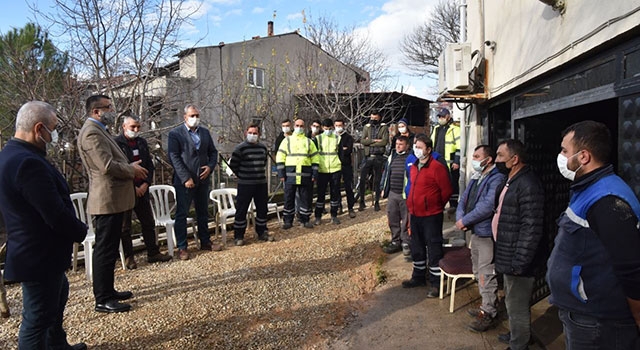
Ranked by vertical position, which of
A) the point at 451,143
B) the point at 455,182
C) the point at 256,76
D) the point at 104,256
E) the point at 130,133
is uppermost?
the point at 256,76

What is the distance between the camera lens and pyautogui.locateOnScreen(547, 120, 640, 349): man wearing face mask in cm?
180

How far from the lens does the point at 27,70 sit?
658 cm

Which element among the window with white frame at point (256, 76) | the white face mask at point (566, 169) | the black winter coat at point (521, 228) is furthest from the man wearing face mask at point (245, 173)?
the window with white frame at point (256, 76)

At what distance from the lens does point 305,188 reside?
7.66m

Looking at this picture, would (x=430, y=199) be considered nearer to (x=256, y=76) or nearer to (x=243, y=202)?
(x=243, y=202)

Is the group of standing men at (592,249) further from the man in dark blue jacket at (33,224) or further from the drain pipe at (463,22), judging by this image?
the drain pipe at (463,22)

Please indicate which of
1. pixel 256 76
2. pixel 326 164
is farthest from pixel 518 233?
pixel 256 76

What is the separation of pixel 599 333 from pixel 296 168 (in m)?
5.83

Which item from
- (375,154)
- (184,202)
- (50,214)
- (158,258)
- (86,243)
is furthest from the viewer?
(375,154)

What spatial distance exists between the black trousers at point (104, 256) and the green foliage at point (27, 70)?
3656 mm

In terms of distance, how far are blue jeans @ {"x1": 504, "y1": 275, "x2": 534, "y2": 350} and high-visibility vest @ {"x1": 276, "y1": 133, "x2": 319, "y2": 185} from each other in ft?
15.6

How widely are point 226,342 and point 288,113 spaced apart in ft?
35.6

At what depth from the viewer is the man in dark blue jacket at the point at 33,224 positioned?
8.73 feet

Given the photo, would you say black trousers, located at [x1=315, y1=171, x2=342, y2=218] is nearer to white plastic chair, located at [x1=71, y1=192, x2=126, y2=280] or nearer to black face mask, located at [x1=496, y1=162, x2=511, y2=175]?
white plastic chair, located at [x1=71, y1=192, x2=126, y2=280]
